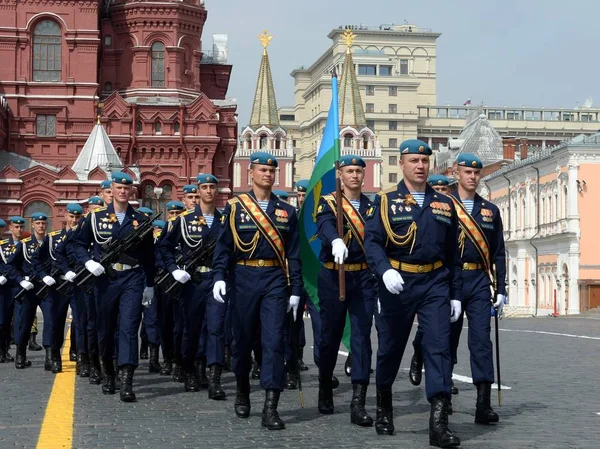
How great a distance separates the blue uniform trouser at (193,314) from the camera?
12719 mm

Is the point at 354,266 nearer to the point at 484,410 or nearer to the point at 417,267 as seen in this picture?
the point at 417,267

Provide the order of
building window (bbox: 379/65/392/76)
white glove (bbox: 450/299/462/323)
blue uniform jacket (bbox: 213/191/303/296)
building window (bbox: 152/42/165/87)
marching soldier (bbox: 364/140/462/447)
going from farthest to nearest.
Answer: building window (bbox: 379/65/392/76), building window (bbox: 152/42/165/87), blue uniform jacket (bbox: 213/191/303/296), white glove (bbox: 450/299/462/323), marching soldier (bbox: 364/140/462/447)

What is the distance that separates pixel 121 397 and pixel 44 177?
5538 centimetres

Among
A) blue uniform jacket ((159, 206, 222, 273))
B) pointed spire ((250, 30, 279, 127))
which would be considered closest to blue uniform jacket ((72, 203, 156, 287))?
blue uniform jacket ((159, 206, 222, 273))

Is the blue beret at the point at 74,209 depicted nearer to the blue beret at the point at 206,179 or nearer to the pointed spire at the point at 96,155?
the blue beret at the point at 206,179

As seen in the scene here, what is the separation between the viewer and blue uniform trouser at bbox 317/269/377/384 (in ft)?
33.9

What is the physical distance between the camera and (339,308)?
10.4 meters

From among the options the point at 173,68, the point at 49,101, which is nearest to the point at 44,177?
the point at 49,101

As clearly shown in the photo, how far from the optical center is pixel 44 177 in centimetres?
6556

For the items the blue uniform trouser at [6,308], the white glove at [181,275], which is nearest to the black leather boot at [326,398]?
the white glove at [181,275]

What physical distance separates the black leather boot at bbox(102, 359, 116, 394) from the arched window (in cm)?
5900

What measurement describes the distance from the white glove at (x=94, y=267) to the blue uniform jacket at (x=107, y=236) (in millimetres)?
261

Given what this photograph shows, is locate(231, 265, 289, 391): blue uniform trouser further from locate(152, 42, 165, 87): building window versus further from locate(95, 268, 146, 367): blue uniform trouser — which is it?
locate(152, 42, 165, 87): building window

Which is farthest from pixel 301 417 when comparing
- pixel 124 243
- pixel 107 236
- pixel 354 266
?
pixel 107 236
